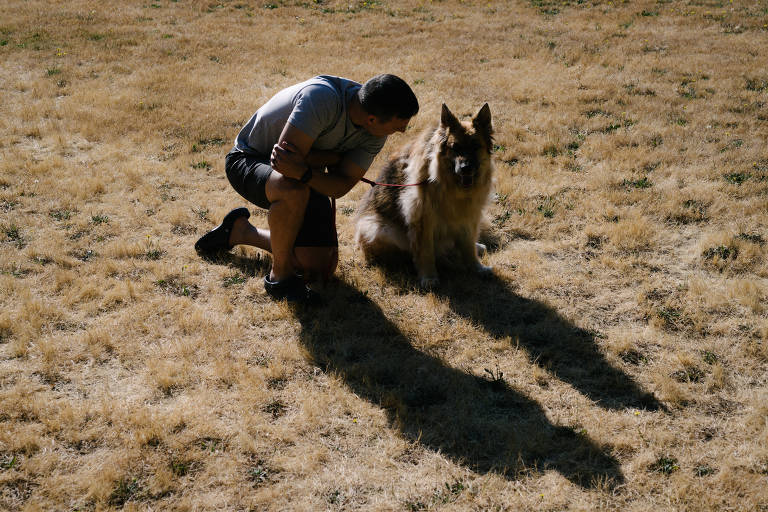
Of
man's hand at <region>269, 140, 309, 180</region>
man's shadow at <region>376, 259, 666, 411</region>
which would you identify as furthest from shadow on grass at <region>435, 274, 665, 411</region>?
man's hand at <region>269, 140, 309, 180</region>

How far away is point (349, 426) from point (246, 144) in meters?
2.58

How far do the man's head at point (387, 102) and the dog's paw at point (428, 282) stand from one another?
62.0 inches

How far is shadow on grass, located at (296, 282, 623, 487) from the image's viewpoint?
Result: 135 inches

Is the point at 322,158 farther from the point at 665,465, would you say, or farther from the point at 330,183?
the point at 665,465

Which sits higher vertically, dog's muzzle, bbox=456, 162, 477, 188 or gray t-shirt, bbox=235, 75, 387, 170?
gray t-shirt, bbox=235, 75, 387, 170

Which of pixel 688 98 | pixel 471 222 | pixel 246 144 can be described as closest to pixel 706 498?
pixel 471 222

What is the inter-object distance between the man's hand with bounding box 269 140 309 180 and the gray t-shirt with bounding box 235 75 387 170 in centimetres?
17

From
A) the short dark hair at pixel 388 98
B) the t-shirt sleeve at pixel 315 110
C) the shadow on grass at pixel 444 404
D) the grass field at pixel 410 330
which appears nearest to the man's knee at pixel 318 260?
the grass field at pixel 410 330

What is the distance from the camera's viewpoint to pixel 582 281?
533 centimetres

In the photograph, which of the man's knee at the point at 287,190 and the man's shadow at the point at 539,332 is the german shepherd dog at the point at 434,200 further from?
the man's knee at the point at 287,190

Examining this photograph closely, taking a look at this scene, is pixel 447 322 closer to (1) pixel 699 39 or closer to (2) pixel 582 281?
(2) pixel 582 281

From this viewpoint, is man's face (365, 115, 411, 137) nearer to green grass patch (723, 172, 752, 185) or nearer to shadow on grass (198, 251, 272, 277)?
shadow on grass (198, 251, 272, 277)

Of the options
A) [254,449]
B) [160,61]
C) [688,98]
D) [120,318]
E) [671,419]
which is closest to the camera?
[254,449]

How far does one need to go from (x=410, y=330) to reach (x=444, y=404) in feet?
2.94
